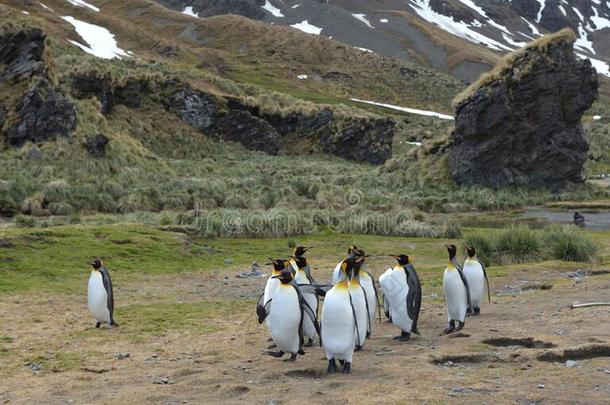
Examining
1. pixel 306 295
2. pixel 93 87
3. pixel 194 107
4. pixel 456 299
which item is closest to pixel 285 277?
pixel 306 295

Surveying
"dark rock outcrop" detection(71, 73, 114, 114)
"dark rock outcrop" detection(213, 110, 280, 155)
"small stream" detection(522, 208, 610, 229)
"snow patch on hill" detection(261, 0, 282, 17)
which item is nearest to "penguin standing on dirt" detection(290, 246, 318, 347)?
"small stream" detection(522, 208, 610, 229)

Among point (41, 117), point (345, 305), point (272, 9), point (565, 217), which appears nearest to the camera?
point (345, 305)

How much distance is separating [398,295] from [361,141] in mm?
50253

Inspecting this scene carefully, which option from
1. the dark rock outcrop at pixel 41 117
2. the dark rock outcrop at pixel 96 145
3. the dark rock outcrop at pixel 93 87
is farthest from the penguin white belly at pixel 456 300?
the dark rock outcrop at pixel 93 87

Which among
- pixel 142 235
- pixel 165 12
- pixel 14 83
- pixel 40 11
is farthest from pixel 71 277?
pixel 165 12

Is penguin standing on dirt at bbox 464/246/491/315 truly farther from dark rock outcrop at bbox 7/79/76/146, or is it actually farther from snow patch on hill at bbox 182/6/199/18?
snow patch on hill at bbox 182/6/199/18

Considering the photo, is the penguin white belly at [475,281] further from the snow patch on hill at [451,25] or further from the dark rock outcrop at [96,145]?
the snow patch on hill at [451,25]

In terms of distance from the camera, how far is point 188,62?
285 ft

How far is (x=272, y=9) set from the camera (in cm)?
15962

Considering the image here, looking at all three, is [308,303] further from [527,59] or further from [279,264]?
[527,59]

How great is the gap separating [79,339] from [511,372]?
578 cm

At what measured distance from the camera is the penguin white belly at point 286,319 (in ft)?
24.4

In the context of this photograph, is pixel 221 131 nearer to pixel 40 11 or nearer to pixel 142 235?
pixel 142 235

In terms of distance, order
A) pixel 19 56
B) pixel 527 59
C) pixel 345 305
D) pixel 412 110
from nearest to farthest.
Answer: pixel 345 305, pixel 19 56, pixel 527 59, pixel 412 110
